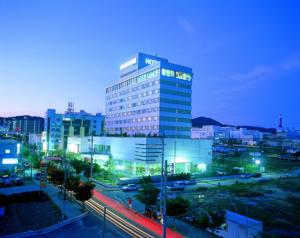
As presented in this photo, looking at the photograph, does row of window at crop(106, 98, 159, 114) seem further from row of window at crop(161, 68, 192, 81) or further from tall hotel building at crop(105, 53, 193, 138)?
row of window at crop(161, 68, 192, 81)

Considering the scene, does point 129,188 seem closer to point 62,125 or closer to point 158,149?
point 158,149

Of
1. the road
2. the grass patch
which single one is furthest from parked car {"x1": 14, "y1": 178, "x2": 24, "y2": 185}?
the road

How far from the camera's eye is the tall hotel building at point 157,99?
86500 mm

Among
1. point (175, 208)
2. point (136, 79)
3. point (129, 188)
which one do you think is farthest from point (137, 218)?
point (136, 79)

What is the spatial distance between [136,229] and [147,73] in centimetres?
7074

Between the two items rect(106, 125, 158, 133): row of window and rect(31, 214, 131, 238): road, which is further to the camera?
rect(106, 125, 158, 133): row of window

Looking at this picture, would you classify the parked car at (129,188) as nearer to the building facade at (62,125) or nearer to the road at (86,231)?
the road at (86,231)

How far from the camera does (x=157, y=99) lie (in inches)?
3403

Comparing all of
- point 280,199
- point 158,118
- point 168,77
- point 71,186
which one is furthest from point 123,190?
point 168,77

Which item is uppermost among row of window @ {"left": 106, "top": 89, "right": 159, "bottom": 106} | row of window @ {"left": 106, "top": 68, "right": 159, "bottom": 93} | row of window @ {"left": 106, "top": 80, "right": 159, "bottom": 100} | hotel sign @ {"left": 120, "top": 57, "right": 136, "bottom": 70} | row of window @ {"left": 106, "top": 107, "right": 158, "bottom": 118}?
hotel sign @ {"left": 120, "top": 57, "right": 136, "bottom": 70}

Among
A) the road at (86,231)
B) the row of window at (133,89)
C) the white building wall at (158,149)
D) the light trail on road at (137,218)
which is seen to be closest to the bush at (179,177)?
the white building wall at (158,149)

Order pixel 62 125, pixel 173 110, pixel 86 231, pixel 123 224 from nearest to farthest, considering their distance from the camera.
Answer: pixel 86 231, pixel 123 224, pixel 173 110, pixel 62 125

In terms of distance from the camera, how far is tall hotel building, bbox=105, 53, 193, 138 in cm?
8650

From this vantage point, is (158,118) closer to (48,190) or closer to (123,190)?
(123,190)
